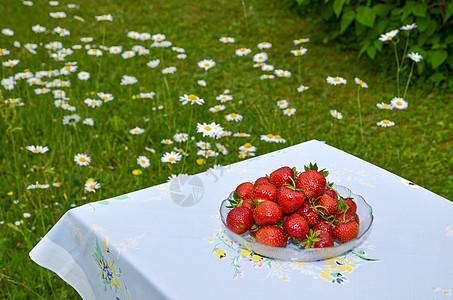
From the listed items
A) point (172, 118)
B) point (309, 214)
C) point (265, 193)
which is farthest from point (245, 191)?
point (172, 118)

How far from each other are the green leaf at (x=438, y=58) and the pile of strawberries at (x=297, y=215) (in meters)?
2.66

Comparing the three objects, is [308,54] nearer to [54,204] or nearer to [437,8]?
[437,8]

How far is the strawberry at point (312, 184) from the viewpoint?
141cm

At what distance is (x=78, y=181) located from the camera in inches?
120

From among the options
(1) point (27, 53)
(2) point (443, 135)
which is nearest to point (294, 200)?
(2) point (443, 135)

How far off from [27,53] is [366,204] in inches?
152

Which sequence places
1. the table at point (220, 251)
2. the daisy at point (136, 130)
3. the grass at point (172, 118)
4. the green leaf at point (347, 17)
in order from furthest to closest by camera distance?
the green leaf at point (347, 17)
the daisy at point (136, 130)
the grass at point (172, 118)
the table at point (220, 251)

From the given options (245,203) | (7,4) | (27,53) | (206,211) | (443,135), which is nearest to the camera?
(245,203)

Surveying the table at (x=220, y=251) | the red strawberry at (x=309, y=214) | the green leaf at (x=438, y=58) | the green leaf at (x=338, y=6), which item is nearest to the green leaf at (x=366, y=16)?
the green leaf at (x=338, y=6)

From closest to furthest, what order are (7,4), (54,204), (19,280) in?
1. (19,280)
2. (54,204)
3. (7,4)

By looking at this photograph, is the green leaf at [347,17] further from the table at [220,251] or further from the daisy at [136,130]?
the table at [220,251]

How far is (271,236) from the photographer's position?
136 cm

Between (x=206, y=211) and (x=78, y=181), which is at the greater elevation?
(x=206, y=211)

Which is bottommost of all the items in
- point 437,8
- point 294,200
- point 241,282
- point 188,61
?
point 188,61
